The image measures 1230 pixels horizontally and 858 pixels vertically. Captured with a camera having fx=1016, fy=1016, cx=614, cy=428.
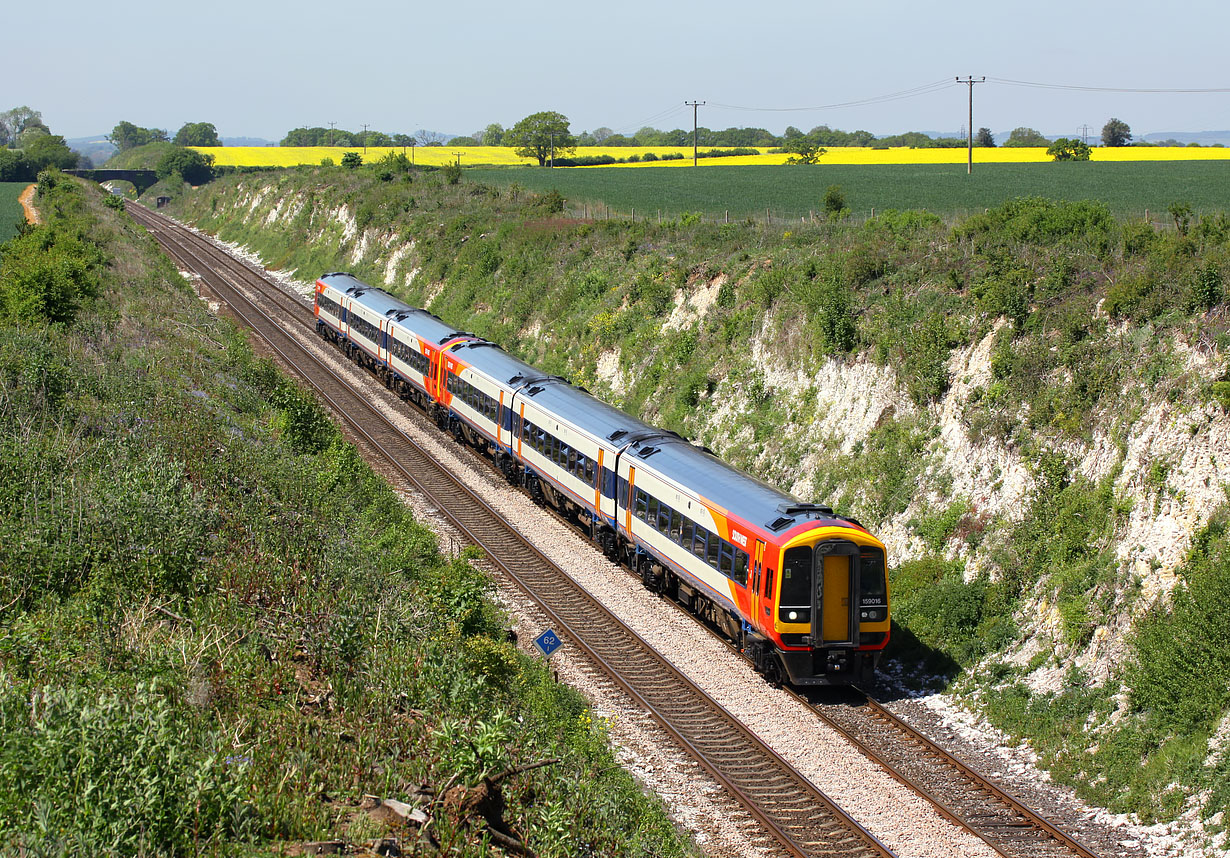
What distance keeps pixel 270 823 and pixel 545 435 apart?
18.0 metres

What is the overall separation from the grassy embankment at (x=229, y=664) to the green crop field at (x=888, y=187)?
21508mm

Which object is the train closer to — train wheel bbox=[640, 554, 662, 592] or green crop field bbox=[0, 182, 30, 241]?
train wheel bbox=[640, 554, 662, 592]

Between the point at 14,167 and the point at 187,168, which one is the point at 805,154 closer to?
the point at 187,168

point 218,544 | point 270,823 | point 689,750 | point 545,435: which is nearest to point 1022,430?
point 689,750

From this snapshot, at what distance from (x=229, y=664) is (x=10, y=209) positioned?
3119 inches

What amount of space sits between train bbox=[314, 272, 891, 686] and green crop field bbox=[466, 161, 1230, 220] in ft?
47.3

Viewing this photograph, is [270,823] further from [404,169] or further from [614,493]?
[404,169]

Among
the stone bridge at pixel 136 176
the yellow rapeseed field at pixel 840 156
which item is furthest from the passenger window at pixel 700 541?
the stone bridge at pixel 136 176

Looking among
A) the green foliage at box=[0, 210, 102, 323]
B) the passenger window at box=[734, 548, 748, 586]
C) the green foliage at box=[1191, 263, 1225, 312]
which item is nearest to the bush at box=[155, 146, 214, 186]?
the green foliage at box=[0, 210, 102, 323]

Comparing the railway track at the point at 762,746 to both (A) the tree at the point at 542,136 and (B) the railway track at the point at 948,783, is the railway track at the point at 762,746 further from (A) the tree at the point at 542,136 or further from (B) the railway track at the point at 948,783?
(A) the tree at the point at 542,136

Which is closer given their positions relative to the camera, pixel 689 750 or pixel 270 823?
pixel 270 823

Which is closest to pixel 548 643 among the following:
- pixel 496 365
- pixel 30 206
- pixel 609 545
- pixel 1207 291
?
pixel 609 545

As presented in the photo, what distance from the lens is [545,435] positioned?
→ 85.2 feet

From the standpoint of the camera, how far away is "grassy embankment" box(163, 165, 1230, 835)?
1427 cm
